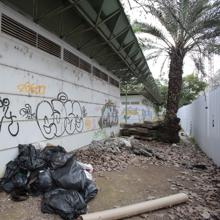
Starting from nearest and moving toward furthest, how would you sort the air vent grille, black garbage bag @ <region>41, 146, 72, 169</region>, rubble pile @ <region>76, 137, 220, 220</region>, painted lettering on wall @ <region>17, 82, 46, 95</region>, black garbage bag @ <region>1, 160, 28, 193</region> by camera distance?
1. rubble pile @ <region>76, 137, 220, 220</region>
2. black garbage bag @ <region>1, 160, 28, 193</region>
3. black garbage bag @ <region>41, 146, 72, 169</region>
4. painted lettering on wall @ <region>17, 82, 46, 95</region>
5. the air vent grille

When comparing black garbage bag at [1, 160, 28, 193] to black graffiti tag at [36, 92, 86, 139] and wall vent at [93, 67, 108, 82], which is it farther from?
wall vent at [93, 67, 108, 82]

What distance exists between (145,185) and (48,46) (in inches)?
154

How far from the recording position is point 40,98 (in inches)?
233

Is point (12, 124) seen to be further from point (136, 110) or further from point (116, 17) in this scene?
point (136, 110)

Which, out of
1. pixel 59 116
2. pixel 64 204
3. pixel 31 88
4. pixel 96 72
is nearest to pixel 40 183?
pixel 64 204

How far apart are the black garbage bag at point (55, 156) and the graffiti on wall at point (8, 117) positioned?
2.25ft

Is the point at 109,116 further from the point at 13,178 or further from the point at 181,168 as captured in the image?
the point at 13,178

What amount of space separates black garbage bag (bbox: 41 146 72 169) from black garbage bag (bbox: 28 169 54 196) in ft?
0.66

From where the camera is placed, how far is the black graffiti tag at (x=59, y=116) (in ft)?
19.8

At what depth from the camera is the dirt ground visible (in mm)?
4062

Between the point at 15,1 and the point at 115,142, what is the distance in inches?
232

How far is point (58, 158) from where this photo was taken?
4.67 meters

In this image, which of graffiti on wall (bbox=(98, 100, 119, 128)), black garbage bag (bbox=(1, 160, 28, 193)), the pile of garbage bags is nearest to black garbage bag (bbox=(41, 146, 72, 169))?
the pile of garbage bags

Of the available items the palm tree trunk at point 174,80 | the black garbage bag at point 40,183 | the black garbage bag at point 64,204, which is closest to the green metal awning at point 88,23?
the palm tree trunk at point 174,80
